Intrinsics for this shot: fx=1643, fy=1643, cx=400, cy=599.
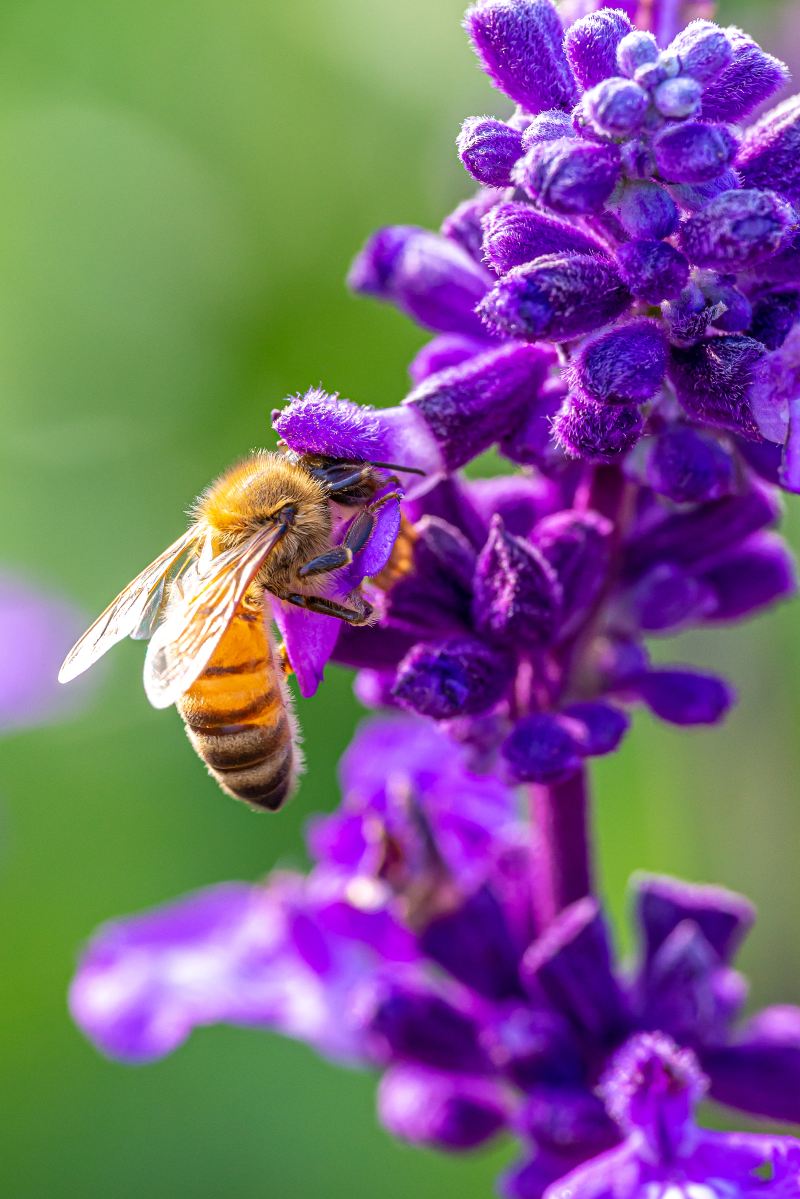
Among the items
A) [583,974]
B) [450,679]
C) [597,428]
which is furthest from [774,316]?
[583,974]

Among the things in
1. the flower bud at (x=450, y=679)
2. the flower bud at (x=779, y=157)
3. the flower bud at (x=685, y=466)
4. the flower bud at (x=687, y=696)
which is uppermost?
the flower bud at (x=779, y=157)

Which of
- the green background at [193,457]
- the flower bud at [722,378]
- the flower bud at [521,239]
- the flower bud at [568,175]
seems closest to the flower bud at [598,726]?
the flower bud at [722,378]

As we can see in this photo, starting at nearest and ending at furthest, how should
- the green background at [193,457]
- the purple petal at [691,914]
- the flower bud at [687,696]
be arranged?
the flower bud at [687,696] → the purple petal at [691,914] → the green background at [193,457]

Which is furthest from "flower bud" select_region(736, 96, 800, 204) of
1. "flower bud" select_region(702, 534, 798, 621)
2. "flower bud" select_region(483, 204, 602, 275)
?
"flower bud" select_region(702, 534, 798, 621)

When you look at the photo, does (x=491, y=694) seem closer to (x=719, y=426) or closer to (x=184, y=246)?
(x=719, y=426)

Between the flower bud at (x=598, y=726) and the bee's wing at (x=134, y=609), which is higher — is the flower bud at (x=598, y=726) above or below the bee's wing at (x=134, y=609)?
below

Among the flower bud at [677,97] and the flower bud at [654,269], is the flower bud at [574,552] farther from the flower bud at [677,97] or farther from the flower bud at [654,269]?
the flower bud at [677,97]
